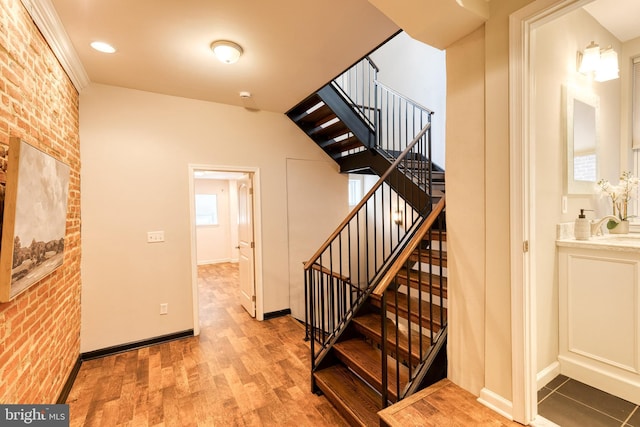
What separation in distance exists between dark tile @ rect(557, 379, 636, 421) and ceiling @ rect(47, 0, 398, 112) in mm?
2772

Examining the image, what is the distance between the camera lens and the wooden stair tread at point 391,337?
201 centimetres

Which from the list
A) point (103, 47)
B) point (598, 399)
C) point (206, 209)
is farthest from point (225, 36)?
Result: point (206, 209)

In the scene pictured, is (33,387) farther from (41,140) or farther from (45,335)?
(41,140)

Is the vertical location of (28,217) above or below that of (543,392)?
above

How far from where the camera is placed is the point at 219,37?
2123mm

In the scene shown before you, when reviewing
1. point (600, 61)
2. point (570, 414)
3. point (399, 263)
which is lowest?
point (570, 414)

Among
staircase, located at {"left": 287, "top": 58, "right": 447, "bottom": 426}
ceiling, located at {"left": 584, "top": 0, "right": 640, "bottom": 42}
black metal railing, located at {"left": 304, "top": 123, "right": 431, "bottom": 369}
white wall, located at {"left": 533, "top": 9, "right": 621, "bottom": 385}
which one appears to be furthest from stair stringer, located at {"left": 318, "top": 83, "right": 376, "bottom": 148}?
ceiling, located at {"left": 584, "top": 0, "right": 640, "bottom": 42}

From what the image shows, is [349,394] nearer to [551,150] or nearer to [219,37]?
[551,150]

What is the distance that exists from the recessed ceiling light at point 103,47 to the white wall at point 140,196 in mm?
796

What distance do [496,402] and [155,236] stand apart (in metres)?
3.33

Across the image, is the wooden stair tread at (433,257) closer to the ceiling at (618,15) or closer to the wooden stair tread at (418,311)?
the wooden stair tread at (418,311)

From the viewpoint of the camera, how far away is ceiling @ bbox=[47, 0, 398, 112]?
181 centimetres

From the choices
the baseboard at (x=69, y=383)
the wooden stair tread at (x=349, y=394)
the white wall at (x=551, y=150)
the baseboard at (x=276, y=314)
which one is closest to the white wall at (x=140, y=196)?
the baseboard at (x=69, y=383)

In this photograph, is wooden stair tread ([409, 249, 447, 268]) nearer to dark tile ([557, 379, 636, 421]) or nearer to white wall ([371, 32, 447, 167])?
dark tile ([557, 379, 636, 421])
